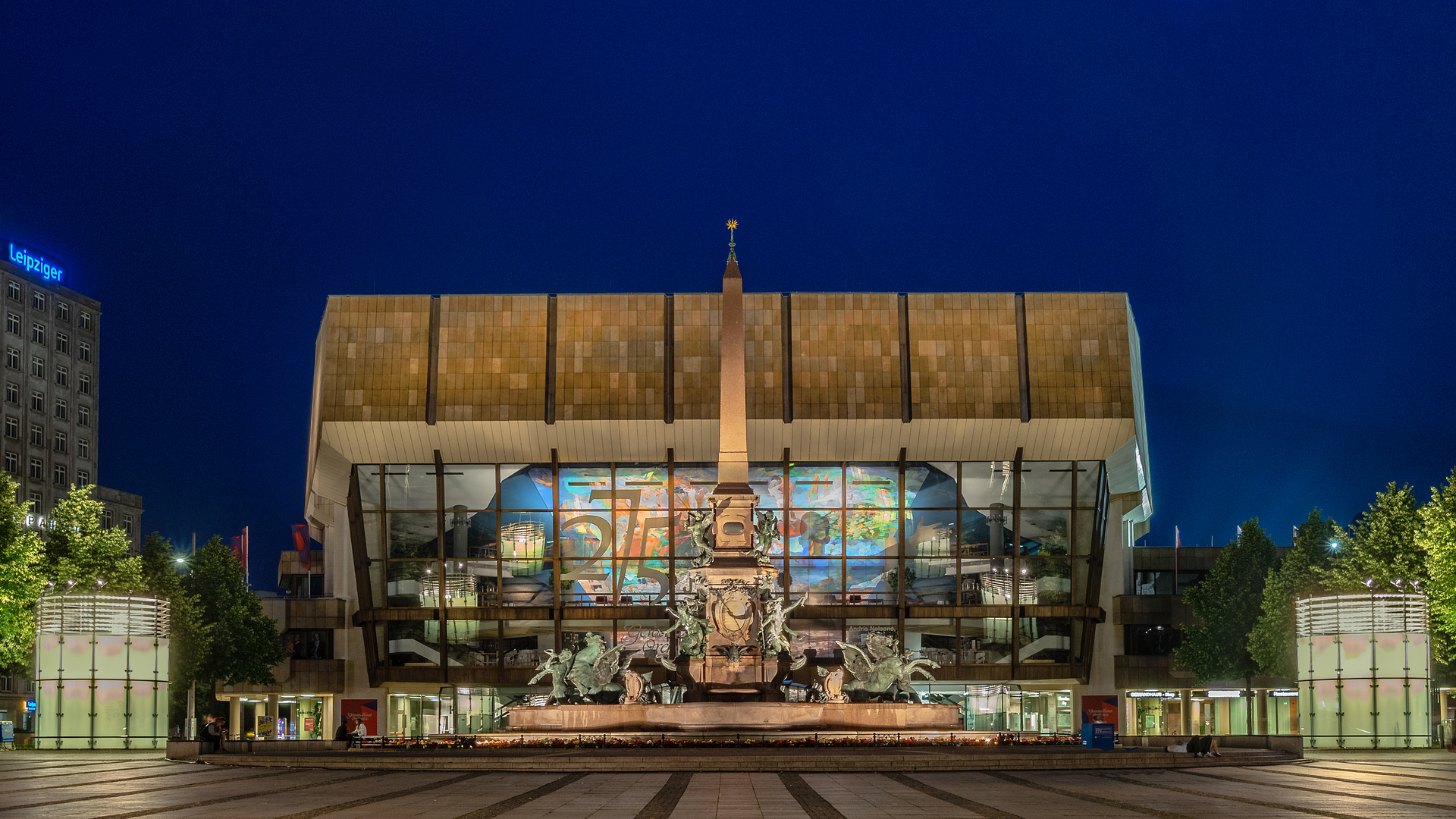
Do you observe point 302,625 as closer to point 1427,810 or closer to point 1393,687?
point 1393,687

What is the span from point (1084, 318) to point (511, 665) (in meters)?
29.5

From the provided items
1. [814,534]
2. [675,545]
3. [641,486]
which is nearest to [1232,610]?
[814,534]

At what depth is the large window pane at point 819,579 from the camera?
6738 centimetres

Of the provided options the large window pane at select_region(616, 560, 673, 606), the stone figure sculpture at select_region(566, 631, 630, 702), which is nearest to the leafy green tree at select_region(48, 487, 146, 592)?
the stone figure sculpture at select_region(566, 631, 630, 702)

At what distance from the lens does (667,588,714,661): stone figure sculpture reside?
44031 millimetres

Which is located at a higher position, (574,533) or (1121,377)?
(1121,377)

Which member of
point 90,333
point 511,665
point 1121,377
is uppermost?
point 90,333

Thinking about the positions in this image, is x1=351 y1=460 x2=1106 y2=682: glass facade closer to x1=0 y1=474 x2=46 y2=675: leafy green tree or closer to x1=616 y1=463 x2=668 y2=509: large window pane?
x1=616 y1=463 x2=668 y2=509: large window pane

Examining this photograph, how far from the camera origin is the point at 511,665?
67875 millimetres

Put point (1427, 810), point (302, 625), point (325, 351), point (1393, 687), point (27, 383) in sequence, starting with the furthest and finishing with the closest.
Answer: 1. point (27, 383)
2. point (302, 625)
3. point (325, 351)
4. point (1393, 687)
5. point (1427, 810)

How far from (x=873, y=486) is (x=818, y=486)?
2414 mm

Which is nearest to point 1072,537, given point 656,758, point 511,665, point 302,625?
point 511,665

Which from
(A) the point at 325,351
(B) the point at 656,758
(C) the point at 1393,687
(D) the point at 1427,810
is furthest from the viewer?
(A) the point at 325,351

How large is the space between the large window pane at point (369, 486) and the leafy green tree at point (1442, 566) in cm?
4208
